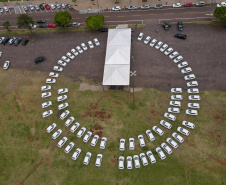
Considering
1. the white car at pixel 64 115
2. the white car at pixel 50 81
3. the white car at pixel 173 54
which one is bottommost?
the white car at pixel 64 115

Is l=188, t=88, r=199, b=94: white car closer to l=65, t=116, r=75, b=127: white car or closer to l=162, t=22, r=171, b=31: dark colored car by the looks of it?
l=162, t=22, r=171, b=31: dark colored car

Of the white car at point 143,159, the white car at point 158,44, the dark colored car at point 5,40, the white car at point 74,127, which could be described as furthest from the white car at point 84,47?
the white car at point 143,159

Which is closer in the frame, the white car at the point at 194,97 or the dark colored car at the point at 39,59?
the white car at the point at 194,97

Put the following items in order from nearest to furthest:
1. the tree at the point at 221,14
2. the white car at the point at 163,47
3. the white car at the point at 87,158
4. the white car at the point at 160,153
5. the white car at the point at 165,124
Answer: the white car at the point at 160,153
the white car at the point at 87,158
the white car at the point at 165,124
the tree at the point at 221,14
the white car at the point at 163,47

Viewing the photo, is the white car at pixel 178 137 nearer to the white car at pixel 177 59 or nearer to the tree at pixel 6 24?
the white car at pixel 177 59

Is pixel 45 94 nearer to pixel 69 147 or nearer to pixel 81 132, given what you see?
pixel 81 132
